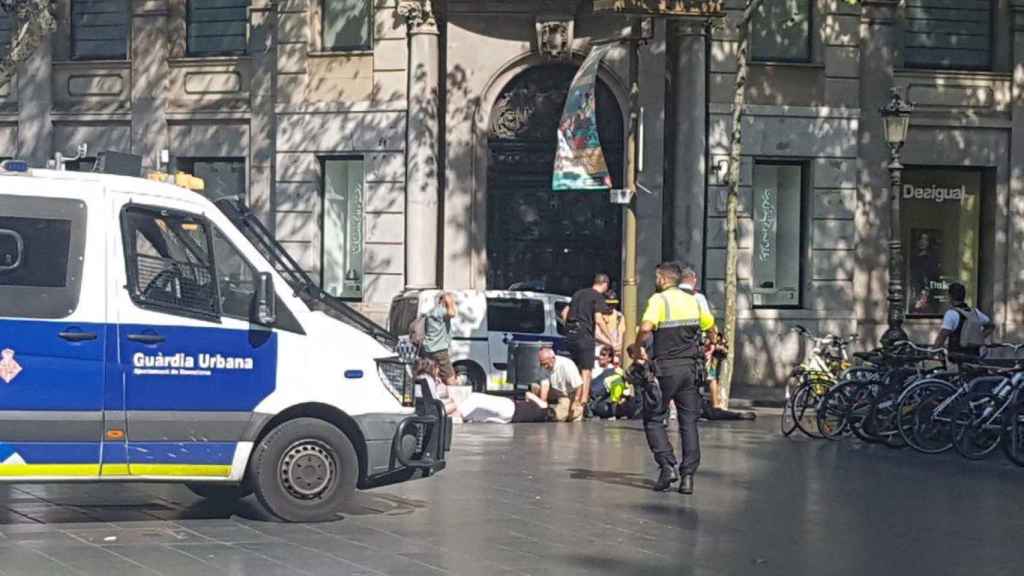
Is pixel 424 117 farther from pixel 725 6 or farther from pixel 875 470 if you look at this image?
pixel 875 470

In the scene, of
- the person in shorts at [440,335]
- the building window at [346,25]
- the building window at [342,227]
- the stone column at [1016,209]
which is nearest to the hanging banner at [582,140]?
the person in shorts at [440,335]

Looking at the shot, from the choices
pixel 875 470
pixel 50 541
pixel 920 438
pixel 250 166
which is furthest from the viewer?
pixel 250 166

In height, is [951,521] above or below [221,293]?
below

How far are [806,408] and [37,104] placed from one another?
15.8 meters

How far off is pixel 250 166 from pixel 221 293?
686 inches

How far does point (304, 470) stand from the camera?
11.2 meters

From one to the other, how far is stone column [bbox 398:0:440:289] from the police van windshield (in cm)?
1467

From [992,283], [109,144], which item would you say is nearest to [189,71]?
[109,144]

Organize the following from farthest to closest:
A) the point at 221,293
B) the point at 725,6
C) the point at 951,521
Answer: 1. the point at 725,6
2. the point at 951,521
3. the point at 221,293

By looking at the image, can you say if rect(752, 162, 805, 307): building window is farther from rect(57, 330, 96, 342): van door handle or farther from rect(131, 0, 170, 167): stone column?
rect(57, 330, 96, 342): van door handle

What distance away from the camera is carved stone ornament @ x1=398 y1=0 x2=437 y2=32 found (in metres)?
26.5

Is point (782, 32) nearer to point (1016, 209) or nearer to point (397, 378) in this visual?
point (1016, 209)

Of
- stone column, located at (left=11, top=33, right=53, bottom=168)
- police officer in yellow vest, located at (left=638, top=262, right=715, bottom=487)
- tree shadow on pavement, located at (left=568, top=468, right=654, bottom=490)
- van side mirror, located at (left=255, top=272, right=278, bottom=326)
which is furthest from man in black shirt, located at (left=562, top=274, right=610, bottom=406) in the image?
stone column, located at (left=11, top=33, right=53, bottom=168)

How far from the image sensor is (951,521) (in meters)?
12.4
